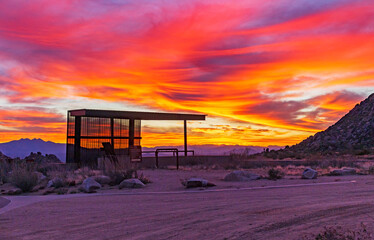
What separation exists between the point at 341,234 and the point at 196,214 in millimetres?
3195

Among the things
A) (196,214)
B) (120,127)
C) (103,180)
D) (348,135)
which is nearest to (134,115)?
(120,127)

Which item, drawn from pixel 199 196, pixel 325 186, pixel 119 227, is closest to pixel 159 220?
pixel 119 227

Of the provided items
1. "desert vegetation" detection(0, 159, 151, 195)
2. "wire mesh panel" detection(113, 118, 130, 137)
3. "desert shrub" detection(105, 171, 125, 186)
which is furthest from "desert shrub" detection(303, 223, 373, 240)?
"wire mesh panel" detection(113, 118, 130, 137)

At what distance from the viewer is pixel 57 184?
54.5ft

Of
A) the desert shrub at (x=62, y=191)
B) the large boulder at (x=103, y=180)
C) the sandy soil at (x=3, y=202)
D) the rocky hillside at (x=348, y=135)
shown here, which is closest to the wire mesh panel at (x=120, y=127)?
the large boulder at (x=103, y=180)

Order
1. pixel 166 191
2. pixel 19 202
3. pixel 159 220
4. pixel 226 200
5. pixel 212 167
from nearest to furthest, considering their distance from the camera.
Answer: pixel 159 220 < pixel 226 200 < pixel 19 202 < pixel 166 191 < pixel 212 167

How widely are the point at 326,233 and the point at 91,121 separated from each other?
2172 cm

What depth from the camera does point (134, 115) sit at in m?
29.3

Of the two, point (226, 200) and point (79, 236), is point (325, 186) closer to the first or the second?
point (226, 200)

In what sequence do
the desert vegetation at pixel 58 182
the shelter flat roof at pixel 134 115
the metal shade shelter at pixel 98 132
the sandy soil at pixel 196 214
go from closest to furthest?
the sandy soil at pixel 196 214, the desert vegetation at pixel 58 182, the shelter flat roof at pixel 134 115, the metal shade shelter at pixel 98 132

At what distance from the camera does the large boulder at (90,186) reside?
15.3 m

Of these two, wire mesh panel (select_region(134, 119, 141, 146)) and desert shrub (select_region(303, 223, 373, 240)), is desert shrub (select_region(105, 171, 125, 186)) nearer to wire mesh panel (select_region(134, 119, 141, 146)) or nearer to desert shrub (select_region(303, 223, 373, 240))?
desert shrub (select_region(303, 223, 373, 240))

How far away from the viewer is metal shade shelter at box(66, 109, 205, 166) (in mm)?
26875

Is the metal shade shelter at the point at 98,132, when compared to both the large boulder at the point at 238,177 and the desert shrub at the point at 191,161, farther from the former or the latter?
the large boulder at the point at 238,177
